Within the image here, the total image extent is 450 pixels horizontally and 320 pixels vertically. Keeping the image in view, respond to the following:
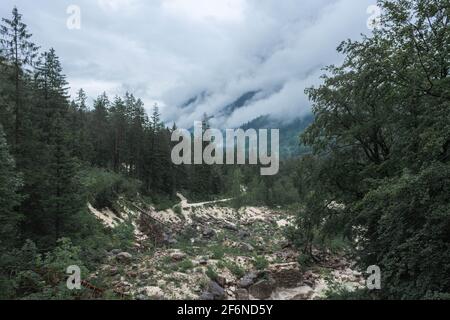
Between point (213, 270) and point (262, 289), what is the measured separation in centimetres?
283

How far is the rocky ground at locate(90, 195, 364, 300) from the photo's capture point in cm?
1469

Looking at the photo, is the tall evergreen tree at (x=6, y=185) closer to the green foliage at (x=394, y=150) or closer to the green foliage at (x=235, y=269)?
the green foliage at (x=235, y=269)

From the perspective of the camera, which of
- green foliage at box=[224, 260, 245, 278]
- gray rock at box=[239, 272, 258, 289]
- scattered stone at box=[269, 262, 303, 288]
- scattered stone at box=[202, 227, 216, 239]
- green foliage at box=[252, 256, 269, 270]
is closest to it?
gray rock at box=[239, 272, 258, 289]

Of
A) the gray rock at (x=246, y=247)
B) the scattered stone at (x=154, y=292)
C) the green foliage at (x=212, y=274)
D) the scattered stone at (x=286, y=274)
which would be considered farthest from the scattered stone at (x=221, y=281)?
the gray rock at (x=246, y=247)

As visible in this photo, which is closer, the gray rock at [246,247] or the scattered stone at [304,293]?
the scattered stone at [304,293]

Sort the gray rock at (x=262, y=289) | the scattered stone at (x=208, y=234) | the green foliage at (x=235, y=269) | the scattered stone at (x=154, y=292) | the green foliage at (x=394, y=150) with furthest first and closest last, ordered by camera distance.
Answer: the scattered stone at (x=208, y=234) < the green foliage at (x=235, y=269) < the gray rock at (x=262, y=289) < the scattered stone at (x=154, y=292) < the green foliage at (x=394, y=150)

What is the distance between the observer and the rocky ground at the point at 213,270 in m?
14.7

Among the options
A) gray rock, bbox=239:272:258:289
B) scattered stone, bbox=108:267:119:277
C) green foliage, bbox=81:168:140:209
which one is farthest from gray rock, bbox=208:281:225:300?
green foliage, bbox=81:168:140:209

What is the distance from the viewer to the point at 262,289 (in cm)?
1602

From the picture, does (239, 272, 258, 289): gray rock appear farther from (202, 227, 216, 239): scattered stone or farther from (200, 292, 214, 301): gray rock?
(202, 227, 216, 239): scattered stone

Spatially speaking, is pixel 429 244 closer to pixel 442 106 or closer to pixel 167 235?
pixel 442 106

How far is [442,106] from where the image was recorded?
8625mm

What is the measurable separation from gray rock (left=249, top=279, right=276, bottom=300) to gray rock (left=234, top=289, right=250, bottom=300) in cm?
34
